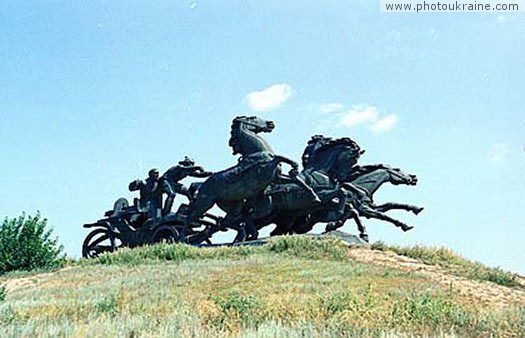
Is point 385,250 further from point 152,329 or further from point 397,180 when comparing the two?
point 152,329

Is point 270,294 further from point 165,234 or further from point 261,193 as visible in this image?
point 165,234

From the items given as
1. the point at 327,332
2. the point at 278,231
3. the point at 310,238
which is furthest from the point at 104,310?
the point at 278,231

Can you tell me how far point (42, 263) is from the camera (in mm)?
21375

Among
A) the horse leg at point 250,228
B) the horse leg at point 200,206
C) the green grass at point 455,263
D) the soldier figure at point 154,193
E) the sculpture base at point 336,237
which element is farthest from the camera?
the soldier figure at point 154,193

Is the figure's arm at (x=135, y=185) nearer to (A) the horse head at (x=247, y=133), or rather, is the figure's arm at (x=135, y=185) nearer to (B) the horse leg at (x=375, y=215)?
(A) the horse head at (x=247, y=133)

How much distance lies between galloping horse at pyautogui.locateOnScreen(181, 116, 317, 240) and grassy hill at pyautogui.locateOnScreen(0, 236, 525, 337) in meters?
1.87

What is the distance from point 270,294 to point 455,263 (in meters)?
10.2

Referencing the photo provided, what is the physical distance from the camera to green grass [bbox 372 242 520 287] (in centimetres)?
1736

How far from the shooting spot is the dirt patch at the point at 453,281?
544 inches

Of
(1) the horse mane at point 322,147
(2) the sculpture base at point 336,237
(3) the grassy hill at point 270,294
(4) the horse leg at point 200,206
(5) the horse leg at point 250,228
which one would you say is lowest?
(3) the grassy hill at point 270,294

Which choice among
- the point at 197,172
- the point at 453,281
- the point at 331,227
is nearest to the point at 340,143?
the point at 331,227

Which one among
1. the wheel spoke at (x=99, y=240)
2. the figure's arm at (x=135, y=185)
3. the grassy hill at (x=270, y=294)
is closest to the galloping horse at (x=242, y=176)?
the grassy hill at (x=270, y=294)

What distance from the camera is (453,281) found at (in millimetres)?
15719

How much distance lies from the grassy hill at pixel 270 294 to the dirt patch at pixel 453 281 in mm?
51
